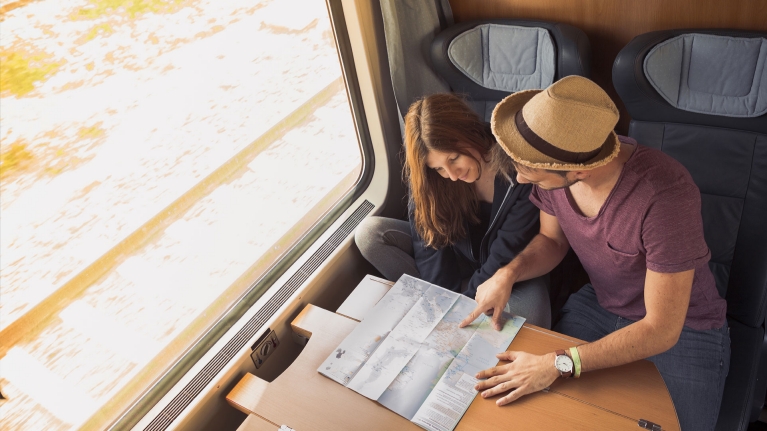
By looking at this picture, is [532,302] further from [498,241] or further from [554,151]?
[554,151]

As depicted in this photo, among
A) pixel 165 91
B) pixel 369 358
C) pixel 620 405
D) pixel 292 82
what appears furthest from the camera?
pixel 292 82

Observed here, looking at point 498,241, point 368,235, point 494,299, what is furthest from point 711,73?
point 368,235

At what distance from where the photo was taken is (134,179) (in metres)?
1.88

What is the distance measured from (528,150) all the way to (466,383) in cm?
67

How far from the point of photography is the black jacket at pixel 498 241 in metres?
1.96

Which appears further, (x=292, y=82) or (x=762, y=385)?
(x=292, y=82)

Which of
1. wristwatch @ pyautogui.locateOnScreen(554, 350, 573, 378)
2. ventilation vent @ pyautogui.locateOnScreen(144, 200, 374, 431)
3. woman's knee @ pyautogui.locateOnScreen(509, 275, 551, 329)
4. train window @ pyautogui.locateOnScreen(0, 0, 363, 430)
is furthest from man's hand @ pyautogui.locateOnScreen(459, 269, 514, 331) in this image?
train window @ pyautogui.locateOnScreen(0, 0, 363, 430)

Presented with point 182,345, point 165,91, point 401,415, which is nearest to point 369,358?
point 401,415

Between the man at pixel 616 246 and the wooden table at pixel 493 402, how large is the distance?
0.05 meters

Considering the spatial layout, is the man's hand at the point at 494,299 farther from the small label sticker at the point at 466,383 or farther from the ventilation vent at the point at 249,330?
the ventilation vent at the point at 249,330

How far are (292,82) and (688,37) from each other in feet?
5.15

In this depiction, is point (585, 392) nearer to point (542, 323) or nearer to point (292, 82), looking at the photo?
point (542, 323)

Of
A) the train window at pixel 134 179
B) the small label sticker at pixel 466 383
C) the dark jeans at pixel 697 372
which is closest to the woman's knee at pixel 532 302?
the dark jeans at pixel 697 372

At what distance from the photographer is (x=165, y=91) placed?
6.23 ft
